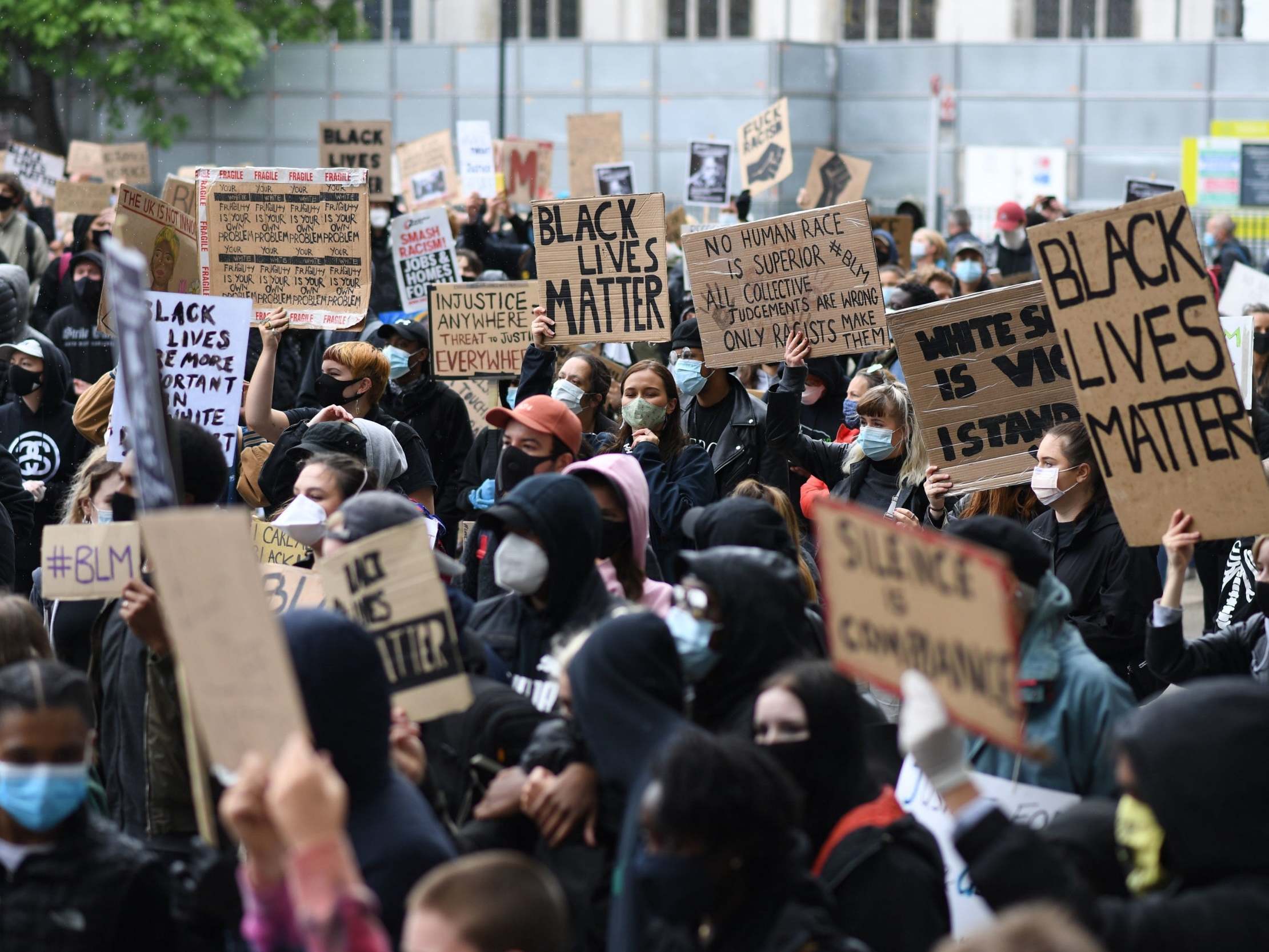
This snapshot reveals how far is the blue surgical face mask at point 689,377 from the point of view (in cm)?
749

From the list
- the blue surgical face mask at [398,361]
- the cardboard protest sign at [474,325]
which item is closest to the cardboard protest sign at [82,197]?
the cardboard protest sign at [474,325]

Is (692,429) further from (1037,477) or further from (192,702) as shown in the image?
(192,702)

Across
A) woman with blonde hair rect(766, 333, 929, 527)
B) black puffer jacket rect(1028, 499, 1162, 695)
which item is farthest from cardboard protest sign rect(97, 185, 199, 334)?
black puffer jacket rect(1028, 499, 1162, 695)

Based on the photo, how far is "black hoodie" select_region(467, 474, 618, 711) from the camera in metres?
4.17

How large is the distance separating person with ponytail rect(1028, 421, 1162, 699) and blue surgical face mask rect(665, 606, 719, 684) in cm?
213

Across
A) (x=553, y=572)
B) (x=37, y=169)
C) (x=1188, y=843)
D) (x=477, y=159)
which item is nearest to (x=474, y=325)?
(x=553, y=572)

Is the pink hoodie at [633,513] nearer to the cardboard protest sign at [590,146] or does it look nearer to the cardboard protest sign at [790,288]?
the cardboard protest sign at [790,288]

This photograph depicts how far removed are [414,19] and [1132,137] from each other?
49.4ft

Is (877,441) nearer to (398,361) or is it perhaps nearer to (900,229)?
(398,361)

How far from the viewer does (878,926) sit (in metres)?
3.15

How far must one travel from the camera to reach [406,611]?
12.8 ft

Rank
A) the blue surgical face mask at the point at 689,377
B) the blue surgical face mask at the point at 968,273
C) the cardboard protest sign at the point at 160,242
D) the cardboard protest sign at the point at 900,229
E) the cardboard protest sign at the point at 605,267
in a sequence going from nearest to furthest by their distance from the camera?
the cardboard protest sign at the point at 160,242
the blue surgical face mask at the point at 689,377
the cardboard protest sign at the point at 605,267
the blue surgical face mask at the point at 968,273
the cardboard protest sign at the point at 900,229

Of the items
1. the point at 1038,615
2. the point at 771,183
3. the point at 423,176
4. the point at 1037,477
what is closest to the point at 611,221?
the point at 1037,477

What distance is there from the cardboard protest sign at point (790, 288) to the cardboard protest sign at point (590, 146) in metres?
8.58
